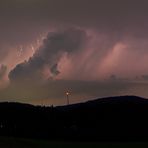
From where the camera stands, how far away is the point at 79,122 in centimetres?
8438

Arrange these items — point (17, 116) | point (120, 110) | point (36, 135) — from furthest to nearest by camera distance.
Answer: point (120, 110)
point (17, 116)
point (36, 135)

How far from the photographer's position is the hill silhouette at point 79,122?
257ft

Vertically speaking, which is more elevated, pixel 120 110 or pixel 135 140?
pixel 120 110

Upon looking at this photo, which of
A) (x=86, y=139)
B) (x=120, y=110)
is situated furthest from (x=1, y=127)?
(x=120, y=110)

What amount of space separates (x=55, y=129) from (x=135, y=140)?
44.9 feet

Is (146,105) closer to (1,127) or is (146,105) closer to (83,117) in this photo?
(83,117)

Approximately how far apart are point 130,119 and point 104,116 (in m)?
4.90

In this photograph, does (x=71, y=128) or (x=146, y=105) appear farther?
(x=146, y=105)

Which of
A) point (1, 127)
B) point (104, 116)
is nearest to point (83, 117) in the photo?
point (104, 116)

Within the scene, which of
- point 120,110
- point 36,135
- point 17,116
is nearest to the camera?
point 36,135

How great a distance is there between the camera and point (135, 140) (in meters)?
80.2

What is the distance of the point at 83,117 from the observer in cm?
8581

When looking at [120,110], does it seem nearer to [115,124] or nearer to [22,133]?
[115,124]

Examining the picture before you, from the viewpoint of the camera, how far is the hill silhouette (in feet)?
257
